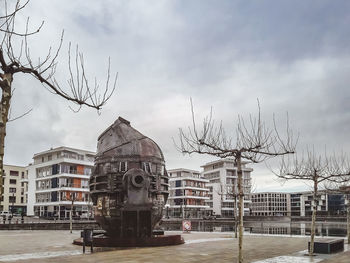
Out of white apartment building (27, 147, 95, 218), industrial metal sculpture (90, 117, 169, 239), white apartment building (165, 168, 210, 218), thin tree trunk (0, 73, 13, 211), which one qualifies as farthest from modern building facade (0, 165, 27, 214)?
thin tree trunk (0, 73, 13, 211)

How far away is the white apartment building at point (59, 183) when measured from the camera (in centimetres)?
Result: 8400

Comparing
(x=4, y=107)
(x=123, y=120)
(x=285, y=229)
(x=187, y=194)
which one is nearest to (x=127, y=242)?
(x=123, y=120)

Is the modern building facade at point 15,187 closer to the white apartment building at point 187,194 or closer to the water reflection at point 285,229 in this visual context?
the white apartment building at point 187,194

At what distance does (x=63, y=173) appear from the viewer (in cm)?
8444

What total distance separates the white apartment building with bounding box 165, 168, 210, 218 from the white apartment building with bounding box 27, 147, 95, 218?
1410 inches

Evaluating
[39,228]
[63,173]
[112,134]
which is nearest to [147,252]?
[112,134]

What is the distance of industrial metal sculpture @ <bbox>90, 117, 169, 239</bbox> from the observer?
21.8m

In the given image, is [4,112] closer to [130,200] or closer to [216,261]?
[216,261]

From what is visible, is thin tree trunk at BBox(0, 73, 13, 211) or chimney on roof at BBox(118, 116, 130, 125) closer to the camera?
thin tree trunk at BBox(0, 73, 13, 211)

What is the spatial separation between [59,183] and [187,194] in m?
45.2

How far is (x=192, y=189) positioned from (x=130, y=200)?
101413 mm

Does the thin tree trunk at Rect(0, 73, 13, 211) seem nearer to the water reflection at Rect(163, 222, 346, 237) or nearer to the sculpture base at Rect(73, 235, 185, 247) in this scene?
the sculpture base at Rect(73, 235, 185, 247)

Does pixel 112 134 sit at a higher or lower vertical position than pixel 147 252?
higher

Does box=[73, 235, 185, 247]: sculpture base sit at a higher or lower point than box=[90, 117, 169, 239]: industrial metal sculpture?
lower
